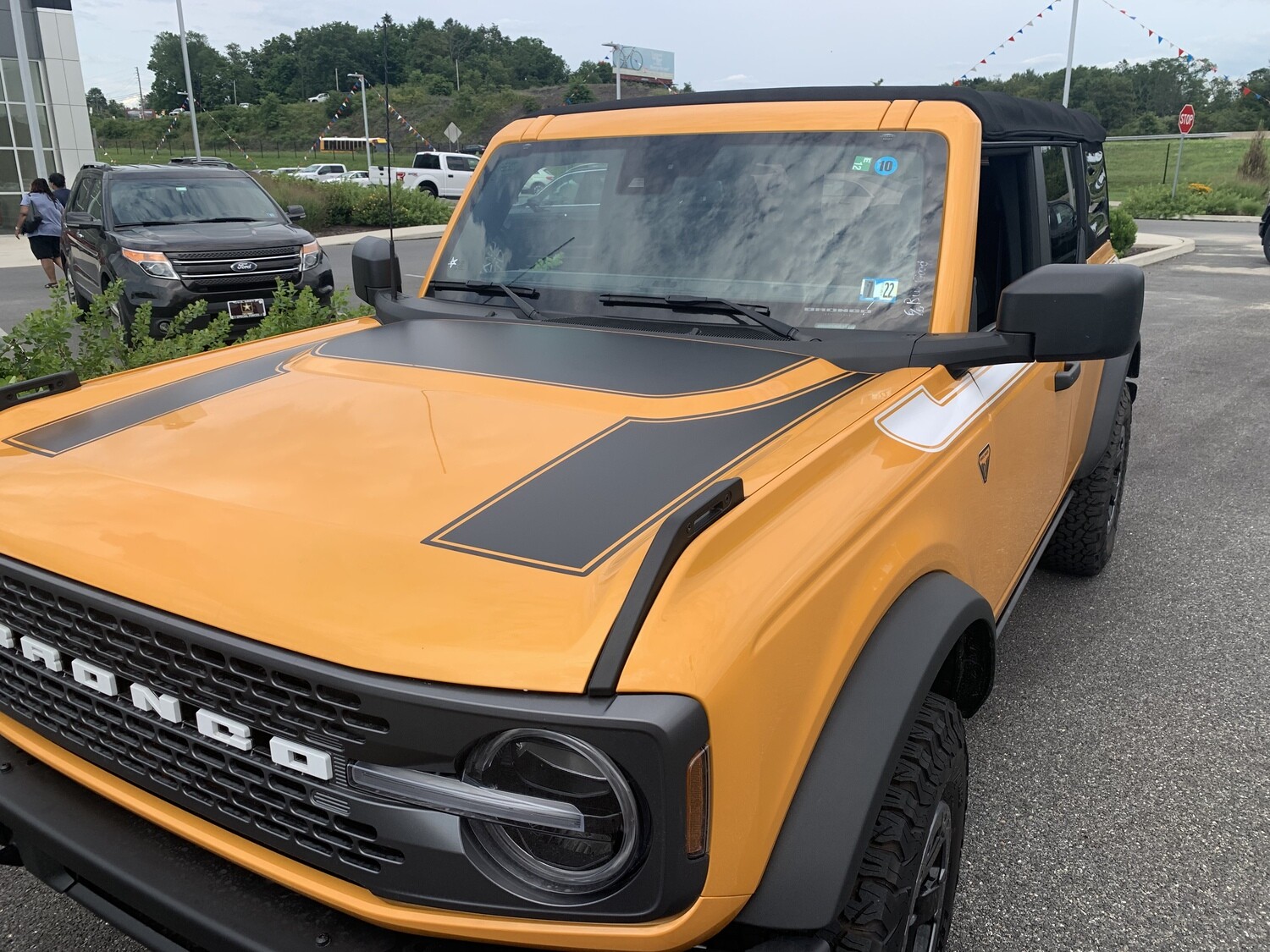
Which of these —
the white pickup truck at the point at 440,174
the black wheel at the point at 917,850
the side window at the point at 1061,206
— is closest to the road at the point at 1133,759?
the black wheel at the point at 917,850

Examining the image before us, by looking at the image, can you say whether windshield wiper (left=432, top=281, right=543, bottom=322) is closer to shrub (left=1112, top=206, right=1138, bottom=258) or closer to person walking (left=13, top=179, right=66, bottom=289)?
person walking (left=13, top=179, right=66, bottom=289)

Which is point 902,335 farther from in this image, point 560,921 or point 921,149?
point 560,921

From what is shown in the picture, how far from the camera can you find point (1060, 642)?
3865mm

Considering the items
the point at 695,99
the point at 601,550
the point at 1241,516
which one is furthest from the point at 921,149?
the point at 1241,516

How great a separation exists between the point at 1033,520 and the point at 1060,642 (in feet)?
3.46

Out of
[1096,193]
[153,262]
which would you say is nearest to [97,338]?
[1096,193]

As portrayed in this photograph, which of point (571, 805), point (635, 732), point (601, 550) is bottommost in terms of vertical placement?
point (571, 805)

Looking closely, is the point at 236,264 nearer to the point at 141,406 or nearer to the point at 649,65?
the point at 141,406

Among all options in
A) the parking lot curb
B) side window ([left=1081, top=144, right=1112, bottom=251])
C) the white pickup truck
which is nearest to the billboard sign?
the white pickup truck

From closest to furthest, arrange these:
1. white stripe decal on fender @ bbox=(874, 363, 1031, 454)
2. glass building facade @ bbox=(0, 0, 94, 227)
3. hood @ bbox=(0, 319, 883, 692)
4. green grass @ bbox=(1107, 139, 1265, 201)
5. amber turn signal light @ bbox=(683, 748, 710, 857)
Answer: amber turn signal light @ bbox=(683, 748, 710, 857) → hood @ bbox=(0, 319, 883, 692) → white stripe decal on fender @ bbox=(874, 363, 1031, 454) → glass building facade @ bbox=(0, 0, 94, 227) → green grass @ bbox=(1107, 139, 1265, 201)

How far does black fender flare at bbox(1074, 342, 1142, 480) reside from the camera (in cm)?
376

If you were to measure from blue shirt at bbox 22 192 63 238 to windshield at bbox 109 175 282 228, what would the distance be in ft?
10.4

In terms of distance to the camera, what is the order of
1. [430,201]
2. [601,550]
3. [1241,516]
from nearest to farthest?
1. [601,550]
2. [1241,516]
3. [430,201]

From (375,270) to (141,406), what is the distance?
1.27 meters
